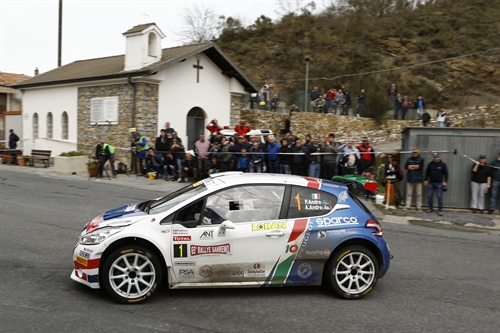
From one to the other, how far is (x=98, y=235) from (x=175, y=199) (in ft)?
3.54

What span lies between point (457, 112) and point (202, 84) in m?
16.4

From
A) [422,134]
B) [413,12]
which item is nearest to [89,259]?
[422,134]

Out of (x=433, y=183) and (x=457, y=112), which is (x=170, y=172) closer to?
(x=433, y=183)

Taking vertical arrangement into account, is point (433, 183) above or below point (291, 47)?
below

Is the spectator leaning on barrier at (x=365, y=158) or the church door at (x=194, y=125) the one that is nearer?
the spectator leaning on barrier at (x=365, y=158)

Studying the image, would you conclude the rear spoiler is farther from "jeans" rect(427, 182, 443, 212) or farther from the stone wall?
the stone wall

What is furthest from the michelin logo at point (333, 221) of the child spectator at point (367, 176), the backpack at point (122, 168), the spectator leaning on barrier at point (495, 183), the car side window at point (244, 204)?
the backpack at point (122, 168)

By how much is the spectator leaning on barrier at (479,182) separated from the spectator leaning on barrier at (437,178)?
2.88 feet

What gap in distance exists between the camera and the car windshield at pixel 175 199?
5.83 m

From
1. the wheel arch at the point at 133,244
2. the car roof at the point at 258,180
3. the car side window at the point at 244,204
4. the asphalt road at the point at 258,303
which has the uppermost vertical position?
the car roof at the point at 258,180

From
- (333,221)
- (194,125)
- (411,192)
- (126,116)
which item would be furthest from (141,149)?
(333,221)

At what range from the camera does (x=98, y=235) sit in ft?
18.0

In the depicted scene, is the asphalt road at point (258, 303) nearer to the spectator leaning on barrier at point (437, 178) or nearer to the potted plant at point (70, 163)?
the spectator leaning on barrier at point (437, 178)

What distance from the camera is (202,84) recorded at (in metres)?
22.3
